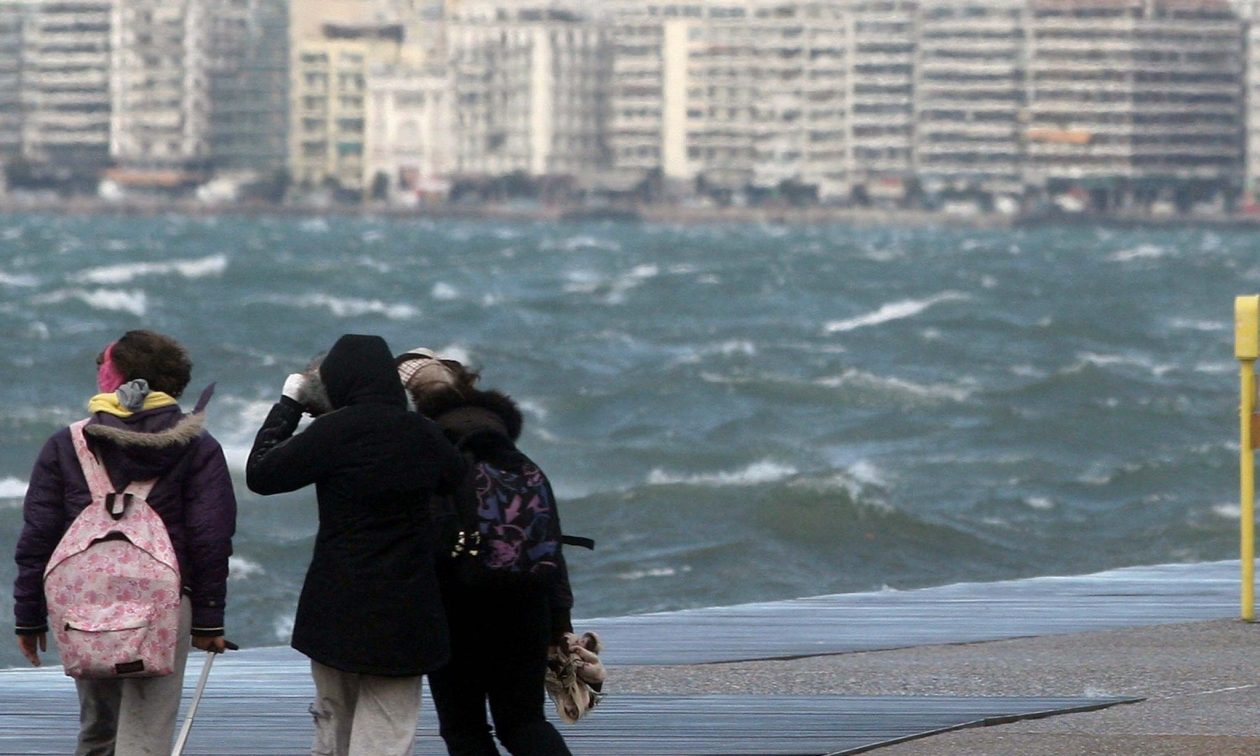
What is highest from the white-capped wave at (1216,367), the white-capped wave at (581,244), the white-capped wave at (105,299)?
the white-capped wave at (1216,367)

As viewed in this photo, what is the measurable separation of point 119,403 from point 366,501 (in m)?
0.58

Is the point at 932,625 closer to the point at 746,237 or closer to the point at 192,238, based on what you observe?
the point at 192,238

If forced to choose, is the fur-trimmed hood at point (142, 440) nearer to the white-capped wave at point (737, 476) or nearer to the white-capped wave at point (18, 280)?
the white-capped wave at point (737, 476)

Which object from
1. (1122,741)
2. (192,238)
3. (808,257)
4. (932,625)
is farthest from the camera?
(192,238)

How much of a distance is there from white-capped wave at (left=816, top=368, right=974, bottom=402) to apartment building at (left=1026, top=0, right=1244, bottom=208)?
472ft

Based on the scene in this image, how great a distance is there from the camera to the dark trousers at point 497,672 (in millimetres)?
6477

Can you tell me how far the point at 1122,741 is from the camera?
7336 mm

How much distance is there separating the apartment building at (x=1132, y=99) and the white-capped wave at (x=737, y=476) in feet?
513

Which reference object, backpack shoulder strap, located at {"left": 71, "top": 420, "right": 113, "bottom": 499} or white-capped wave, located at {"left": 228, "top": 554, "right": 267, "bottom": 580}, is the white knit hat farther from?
white-capped wave, located at {"left": 228, "top": 554, "right": 267, "bottom": 580}

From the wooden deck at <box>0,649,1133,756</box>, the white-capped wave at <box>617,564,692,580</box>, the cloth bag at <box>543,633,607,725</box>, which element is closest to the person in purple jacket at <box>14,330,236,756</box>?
the cloth bag at <box>543,633,607,725</box>

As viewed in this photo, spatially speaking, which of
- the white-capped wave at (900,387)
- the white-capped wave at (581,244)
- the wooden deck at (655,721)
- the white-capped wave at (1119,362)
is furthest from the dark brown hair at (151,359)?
the white-capped wave at (581,244)

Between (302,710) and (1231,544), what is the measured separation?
14.6 meters

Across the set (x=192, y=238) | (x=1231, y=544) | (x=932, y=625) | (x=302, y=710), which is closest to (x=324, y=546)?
(x=302, y=710)

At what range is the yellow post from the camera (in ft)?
31.3
